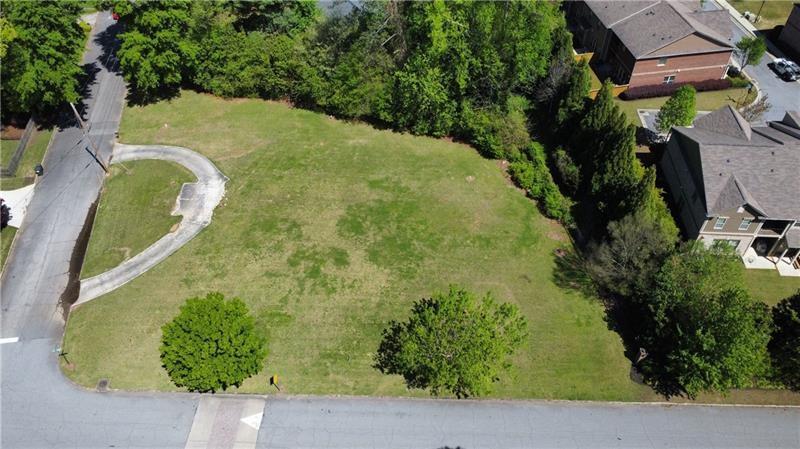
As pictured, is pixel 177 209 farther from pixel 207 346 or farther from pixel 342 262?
pixel 207 346

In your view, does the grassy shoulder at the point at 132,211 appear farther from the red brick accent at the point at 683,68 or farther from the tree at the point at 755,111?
the tree at the point at 755,111

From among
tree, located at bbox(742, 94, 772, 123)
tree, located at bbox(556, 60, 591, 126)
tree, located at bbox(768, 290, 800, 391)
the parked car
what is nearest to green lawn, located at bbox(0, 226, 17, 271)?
tree, located at bbox(556, 60, 591, 126)

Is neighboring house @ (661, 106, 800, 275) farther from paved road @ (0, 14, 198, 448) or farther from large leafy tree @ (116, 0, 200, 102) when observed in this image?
large leafy tree @ (116, 0, 200, 102)

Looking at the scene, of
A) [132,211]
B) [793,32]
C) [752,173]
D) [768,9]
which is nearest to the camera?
[752,173]

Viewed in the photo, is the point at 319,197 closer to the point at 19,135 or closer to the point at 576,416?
the point at 576,416

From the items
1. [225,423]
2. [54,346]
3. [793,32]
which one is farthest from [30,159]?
[793,32]

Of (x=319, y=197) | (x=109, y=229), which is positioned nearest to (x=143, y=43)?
(x=109, y=229)
